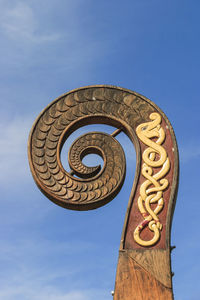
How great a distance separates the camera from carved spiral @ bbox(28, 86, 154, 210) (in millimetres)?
8680

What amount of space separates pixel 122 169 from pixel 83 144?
0.96 meters

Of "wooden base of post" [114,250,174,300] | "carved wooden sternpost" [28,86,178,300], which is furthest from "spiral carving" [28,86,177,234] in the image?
"wooden base of post" [114,250,174,300]

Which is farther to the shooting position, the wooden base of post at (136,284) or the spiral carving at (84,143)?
the spiral carving at (84,143)

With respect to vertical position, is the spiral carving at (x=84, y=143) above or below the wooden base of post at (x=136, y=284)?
above

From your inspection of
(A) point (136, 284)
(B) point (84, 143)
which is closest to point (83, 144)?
(B) point (84, 143)

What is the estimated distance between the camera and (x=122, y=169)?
875 cm

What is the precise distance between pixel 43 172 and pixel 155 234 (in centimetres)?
243

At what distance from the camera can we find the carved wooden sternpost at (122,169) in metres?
7.69

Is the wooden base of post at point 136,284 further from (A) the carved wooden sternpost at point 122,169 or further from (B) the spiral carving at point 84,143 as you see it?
(B) the spiral carving at point 84,143

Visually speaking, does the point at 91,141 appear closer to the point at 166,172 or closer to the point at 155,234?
the point at 166,172

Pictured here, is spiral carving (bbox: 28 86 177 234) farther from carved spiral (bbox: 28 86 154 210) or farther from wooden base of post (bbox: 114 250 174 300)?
wooden base of post (bbox: 114 250 174 300)

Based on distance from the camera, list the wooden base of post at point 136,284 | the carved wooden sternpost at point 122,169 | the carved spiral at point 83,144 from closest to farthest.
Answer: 1. the wooden base of post at point 136,284
2. the carved wooden sternpost at point 122,169
3. the carved spiral at point 83,144

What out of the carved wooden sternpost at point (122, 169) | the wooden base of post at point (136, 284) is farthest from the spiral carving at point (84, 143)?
the wooden base of post at point (136, 284)

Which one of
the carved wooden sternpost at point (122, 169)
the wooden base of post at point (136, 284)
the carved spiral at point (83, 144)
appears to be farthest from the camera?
the carved spiral at point (83, 144)
